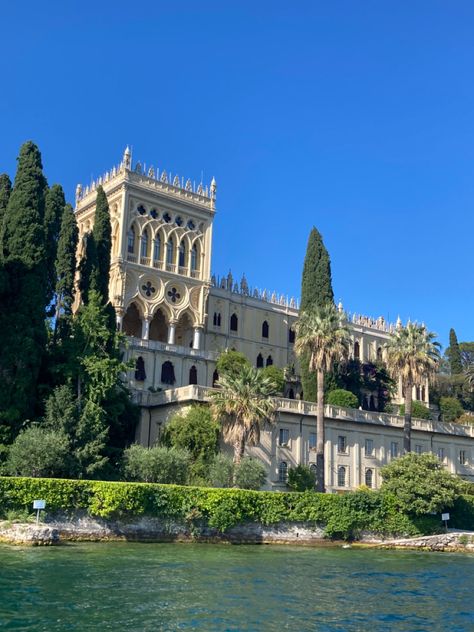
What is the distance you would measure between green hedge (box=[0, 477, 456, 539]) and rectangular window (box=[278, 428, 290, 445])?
25.0ft

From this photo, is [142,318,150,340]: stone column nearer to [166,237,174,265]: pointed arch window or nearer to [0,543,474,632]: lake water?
[166,237,174,265]: pointed arch window

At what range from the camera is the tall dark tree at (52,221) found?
45781 mm

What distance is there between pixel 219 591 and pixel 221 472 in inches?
705

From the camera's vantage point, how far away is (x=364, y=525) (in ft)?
138

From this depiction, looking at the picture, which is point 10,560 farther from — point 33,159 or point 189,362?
point 189,362

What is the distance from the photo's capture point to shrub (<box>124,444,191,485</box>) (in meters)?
39.3

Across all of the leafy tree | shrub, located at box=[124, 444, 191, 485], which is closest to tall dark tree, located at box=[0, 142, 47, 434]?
shrub, located at box=[124, 444, 191, 485]

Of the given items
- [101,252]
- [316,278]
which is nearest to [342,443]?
[316,278]

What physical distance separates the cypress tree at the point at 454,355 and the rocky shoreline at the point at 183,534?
49740 millimetres

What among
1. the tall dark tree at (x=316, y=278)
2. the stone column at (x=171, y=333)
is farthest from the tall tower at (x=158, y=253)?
the tall dark tree at (x=316, y=278)

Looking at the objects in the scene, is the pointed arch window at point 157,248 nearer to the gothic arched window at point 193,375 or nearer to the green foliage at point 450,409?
the gothic arched window at point 193,375

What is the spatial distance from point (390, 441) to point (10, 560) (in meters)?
33.4

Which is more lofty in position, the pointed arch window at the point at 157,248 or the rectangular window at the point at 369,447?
Result: the pointed arch window at the point at 157,248

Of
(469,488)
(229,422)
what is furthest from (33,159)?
(469,488)
